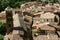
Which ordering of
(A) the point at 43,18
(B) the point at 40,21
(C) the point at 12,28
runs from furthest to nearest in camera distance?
(A) the point at 43,18 → (B) the point at 40,21 → (C) the point at 12,28

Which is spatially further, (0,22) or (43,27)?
(0,22)

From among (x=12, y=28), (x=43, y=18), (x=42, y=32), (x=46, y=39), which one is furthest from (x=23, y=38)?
(x=43, y=18)

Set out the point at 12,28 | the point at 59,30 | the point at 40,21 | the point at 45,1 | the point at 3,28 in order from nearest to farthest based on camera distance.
Answer: the point at 12,28 → the point at 59,30 → the point at 40,21 → the point at 3,28 → the point at 45,1

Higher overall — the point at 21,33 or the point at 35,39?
the point at 21,33

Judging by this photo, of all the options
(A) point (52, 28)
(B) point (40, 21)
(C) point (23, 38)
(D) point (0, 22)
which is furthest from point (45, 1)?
(C) point (23, 38)

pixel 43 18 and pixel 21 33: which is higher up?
pixel 21 33

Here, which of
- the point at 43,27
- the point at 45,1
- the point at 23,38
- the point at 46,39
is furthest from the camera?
the point at 45,1

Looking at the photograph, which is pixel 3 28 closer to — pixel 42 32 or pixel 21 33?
pixel 42 32

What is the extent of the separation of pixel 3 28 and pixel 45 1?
41.0 feet

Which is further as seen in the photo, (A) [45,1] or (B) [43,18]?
(A) [45,1]

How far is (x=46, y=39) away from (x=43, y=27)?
6.95 ft

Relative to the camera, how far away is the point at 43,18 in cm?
1308

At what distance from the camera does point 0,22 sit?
14789mm

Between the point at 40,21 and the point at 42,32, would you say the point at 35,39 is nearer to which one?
the point at 42,32
